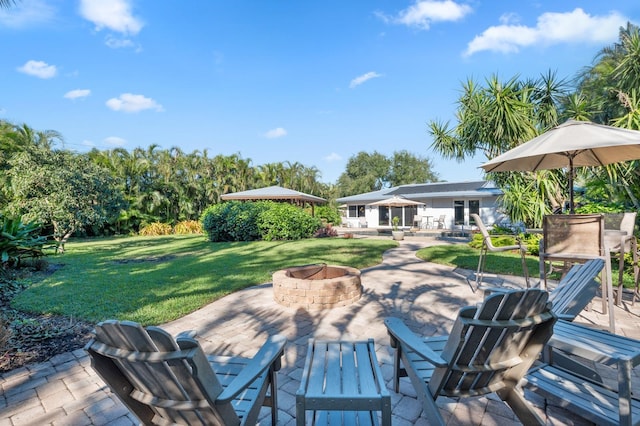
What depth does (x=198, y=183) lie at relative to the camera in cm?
2383

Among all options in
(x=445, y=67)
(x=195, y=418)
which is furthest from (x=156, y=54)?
(x=195, y=418)

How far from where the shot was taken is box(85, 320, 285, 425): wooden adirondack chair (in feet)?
3.94

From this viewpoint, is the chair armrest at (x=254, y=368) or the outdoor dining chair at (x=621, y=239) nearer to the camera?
the chair armrest at (x=254, y=368)

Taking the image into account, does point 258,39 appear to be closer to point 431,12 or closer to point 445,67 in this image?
point 431,12

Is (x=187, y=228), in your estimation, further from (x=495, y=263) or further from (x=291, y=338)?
(x=291, y=338)

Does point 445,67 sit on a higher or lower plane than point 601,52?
lower

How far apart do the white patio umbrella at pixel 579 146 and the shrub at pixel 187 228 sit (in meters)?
20.4

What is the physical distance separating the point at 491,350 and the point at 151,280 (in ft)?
22.0

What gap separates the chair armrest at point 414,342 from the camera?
155 cm

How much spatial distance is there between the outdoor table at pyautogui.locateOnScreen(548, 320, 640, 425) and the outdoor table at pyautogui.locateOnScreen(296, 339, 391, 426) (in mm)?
1176

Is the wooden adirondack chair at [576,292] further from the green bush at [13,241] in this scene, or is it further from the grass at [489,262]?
the green bush at [13,241]

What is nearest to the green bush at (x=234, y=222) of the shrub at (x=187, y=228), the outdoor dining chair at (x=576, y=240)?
the shrub at (x=187, y=228)

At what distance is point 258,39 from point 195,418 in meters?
15.8

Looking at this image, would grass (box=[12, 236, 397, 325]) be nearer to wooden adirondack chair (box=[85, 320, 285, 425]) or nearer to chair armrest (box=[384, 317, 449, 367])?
wooden adirondack chair (box=[85, 320, 285, 425])
